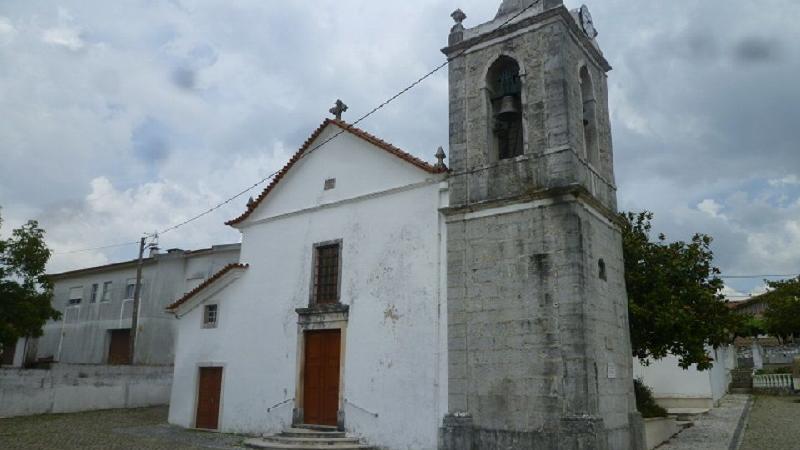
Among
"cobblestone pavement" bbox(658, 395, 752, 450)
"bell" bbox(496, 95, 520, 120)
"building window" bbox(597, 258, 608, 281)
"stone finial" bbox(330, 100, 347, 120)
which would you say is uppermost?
"stone finial" bbox(330, 100, 347, 120)

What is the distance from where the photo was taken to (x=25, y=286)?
18094mm

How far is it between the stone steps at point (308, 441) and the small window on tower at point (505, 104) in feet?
21.3

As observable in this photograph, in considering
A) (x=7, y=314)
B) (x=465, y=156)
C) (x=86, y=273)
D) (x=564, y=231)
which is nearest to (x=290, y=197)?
(x=465, y=156)

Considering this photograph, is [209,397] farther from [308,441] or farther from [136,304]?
[136,304]

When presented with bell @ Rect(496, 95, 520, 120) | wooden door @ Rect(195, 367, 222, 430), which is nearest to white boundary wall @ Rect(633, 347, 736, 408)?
bell @ Rect(496, 95, 520, 120)

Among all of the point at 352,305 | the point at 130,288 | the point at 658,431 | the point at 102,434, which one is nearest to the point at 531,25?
the point at 352,305

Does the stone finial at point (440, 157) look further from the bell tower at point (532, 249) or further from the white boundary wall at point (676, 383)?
the white boundary wall at point (676, 383)

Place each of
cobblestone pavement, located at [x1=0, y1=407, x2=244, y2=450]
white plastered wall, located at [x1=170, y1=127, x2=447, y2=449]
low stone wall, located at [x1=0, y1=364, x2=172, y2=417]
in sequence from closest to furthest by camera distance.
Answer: white plastered wall, located at [x1=170, y1=127, x2=447, y2=449]
cobblestone pavement, located at [x1=0, y1=407, x2=244, y2=450]
low stone wall, located at [x1=0, y1=364, x2=172, y2=417]

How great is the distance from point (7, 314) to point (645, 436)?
17.5 meters

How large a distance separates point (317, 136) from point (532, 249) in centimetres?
686

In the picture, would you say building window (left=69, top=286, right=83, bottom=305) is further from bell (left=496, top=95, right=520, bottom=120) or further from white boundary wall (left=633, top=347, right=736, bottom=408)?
bell (left=496, top=95, right=520, bottom=120)

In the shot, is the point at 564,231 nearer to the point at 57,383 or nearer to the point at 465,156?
the point at 465,156

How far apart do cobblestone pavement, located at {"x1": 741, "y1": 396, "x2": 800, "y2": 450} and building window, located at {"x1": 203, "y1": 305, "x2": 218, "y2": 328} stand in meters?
12.8

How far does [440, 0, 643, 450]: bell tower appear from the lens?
991 cm
